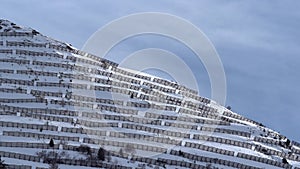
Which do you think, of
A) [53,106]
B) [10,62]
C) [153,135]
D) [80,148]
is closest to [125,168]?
[80,148]

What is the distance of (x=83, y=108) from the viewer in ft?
332

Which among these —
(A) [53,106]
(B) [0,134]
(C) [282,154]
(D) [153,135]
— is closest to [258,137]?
(C) [282,154]

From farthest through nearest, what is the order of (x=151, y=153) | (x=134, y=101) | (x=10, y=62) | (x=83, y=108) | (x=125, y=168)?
(x=10, y=62) → (x=134, y=101) → (x=83, y=108) → (x=151, y=153) → (x=125, y=168)

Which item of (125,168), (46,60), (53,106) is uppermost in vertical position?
(46,60)

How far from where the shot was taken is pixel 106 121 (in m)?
97.4

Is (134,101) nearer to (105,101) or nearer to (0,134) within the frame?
(105,101)

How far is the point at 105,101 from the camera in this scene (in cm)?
10662

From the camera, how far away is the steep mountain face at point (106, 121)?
85000 mm

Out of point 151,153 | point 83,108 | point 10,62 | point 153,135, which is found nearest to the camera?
point 151,153

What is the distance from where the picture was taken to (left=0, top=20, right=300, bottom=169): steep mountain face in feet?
279

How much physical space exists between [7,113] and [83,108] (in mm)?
10217

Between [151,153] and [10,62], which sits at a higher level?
[10,62]

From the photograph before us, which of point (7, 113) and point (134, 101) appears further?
point (134, 101)

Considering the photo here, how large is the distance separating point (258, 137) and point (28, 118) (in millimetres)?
26562
